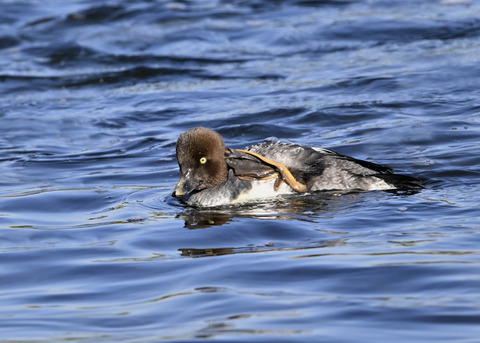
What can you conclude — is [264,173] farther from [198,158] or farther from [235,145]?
[235,145]

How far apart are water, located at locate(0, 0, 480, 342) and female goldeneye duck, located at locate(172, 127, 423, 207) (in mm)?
192

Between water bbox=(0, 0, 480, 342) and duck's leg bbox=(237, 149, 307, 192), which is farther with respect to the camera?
duck's leg bbox=(237, 149, 307, 192)

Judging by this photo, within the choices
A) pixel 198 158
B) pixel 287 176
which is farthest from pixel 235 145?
pixel 287 176

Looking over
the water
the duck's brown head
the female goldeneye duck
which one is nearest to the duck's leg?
the female goldeneye duck

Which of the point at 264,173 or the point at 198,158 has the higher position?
the point at 198,158

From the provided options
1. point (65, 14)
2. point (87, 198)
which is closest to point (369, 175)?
point (87, 198)

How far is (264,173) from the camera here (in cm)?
883

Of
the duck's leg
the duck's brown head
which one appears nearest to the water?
the duck's leg

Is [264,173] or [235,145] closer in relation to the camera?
[264,173]

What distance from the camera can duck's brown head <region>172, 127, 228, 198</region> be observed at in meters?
8.77

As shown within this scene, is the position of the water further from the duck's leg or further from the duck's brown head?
the duck's brown head

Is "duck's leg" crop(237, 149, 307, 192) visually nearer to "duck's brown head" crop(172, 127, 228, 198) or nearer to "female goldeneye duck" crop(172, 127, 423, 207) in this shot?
"female goldeneye duck" crop(172, 127, 423, 207)

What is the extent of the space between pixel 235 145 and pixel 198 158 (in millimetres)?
3186

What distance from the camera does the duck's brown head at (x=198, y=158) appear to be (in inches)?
345
